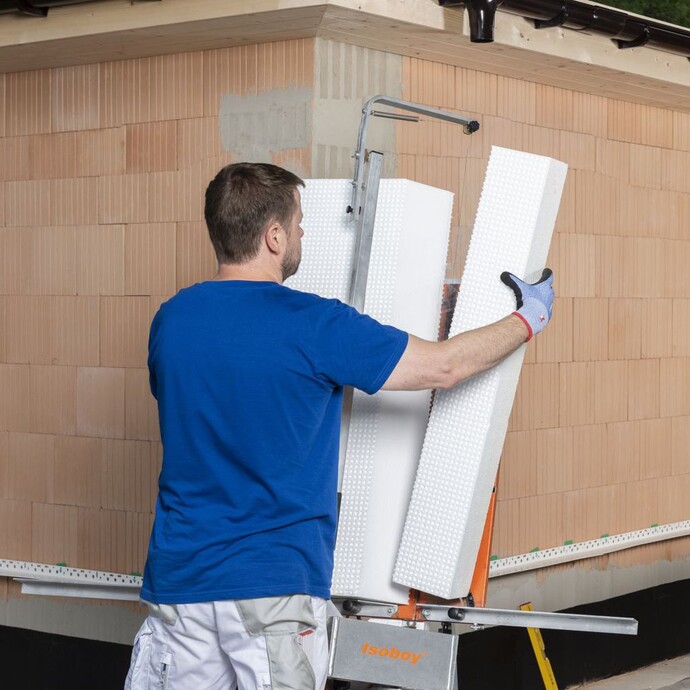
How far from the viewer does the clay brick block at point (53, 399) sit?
4.47 m

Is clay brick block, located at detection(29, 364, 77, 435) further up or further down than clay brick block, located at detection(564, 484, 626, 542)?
further up

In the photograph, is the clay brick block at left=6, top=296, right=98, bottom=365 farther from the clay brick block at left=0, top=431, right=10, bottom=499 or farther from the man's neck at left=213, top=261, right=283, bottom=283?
the man's neck at left=213, top=261, right=283, bottom=283

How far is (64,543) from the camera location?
4.52 m

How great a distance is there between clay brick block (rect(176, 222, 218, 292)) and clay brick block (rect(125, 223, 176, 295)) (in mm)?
32

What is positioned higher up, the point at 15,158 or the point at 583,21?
the point at 583,21

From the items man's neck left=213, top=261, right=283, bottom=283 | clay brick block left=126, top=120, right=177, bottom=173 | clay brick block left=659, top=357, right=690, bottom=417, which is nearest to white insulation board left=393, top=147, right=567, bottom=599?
man's neck left=213, top=261, right=283, bottom=283

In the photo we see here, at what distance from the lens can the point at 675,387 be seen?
220 inches

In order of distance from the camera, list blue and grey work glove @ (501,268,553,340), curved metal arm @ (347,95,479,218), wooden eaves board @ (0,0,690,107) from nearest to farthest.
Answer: blue and grey work glove @ (501,268,553,340)
curved metal arm @ (347,95,479,218)
wooden eaves board @ (0,0,690,107)

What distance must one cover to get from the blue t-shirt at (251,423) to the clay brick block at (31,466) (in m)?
1.91

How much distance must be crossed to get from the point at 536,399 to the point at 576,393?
30 cm

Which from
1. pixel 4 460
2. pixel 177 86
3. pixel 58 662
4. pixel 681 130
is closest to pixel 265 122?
pixel 177 86

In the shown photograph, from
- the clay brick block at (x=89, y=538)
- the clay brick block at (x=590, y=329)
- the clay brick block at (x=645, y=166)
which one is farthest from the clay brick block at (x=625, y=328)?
the clay brick block at (x=89, y=538)

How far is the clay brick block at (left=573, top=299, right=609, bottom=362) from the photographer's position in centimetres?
503

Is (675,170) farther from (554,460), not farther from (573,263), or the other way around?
(554,460)
